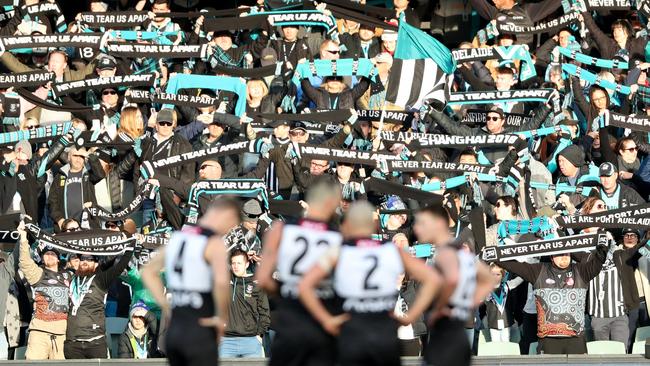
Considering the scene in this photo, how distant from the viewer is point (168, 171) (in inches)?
793

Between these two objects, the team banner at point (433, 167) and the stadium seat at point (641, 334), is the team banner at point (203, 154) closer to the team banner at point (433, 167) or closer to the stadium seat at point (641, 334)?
the team banner at point (433, 167)

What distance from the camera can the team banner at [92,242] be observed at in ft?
61.7

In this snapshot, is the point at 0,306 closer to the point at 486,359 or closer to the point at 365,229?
the point at 486,359

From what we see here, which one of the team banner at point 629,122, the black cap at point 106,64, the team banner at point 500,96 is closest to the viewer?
the team banner at point 629,122

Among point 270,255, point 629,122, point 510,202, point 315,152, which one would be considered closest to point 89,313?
point 315,152

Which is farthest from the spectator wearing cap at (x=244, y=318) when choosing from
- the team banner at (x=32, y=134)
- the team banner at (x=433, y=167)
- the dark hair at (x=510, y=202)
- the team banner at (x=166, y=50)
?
the team banner at (x=166, y=50)

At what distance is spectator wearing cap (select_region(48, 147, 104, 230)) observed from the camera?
20.3m

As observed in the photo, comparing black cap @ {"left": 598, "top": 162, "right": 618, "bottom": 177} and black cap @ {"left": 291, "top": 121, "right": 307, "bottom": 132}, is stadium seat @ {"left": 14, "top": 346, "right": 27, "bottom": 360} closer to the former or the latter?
black cap @ {"left": 291, "top": 121, "right": 307, "bottom": 132}

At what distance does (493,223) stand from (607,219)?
1.53 m

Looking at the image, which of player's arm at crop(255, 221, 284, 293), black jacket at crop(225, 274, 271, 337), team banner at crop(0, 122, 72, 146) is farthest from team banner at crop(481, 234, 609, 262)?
team banner at crop(0, 122, 72, 146)

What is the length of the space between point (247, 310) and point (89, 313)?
6.06ft

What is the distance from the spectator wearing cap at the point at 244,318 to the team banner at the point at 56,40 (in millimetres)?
4933

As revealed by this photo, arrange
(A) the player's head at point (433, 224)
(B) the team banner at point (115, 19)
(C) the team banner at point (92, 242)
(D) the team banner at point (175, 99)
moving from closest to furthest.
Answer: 1. (A) the player's head at point (433, 224)
2. (C) the team banner at point (92, 242)
3. (D) the team banner at point (175, 99)
4. (B) the team banner at point (115, 19)

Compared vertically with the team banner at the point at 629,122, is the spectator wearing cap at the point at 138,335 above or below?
below
